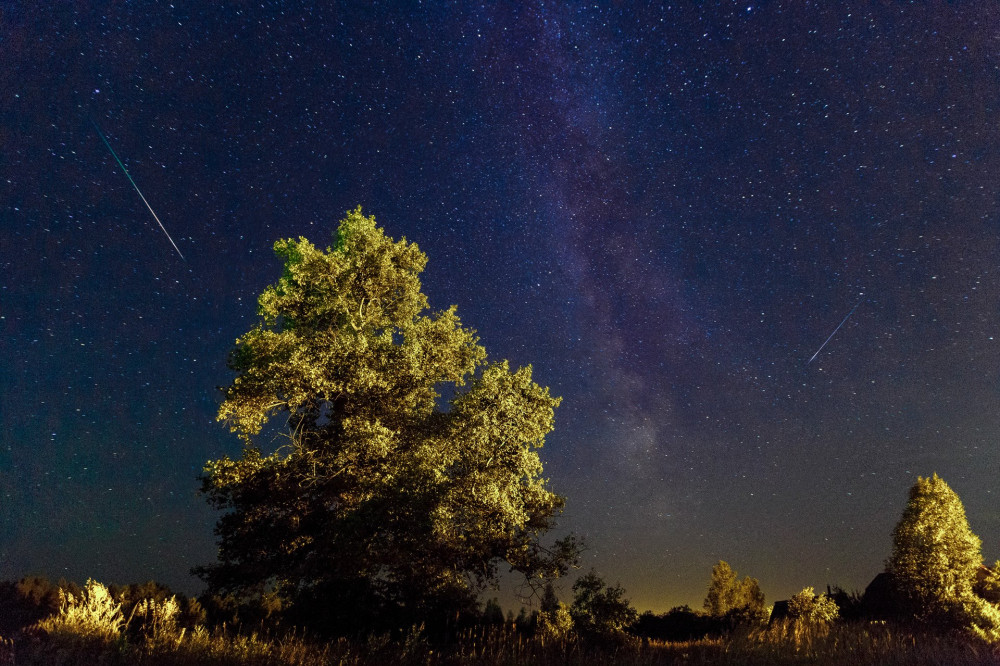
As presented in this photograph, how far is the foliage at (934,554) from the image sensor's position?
2064cm

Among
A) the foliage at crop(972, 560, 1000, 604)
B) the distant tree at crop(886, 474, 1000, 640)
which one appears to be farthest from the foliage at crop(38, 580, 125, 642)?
the foliage at crop(972, 560, 1000, 604)

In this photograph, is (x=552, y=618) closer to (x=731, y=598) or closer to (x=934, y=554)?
(x=934, y=554)

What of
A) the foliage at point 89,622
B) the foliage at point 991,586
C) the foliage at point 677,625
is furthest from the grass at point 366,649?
the foliage at point 677,625

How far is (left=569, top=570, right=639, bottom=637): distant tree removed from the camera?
1133 centimetres

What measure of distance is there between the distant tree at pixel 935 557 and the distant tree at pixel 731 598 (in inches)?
399

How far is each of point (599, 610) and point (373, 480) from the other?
5.97 meters

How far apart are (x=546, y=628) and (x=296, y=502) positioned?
267 inches

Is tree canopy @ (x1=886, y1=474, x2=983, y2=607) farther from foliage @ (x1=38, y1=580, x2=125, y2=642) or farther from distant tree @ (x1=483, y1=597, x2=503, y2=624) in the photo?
foliage @ (x1=38, y1=580, x2=125, y2=642)

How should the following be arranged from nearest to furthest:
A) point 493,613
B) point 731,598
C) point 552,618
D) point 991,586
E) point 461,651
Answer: point 461,651
point 552,618
point 493,613
point 991,586
point 731,598

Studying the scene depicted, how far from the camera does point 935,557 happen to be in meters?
21.4

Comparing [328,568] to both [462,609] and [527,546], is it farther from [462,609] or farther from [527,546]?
[527,546]

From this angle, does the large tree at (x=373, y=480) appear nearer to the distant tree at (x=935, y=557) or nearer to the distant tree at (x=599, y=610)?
the distant tree at (x=599, y=610)

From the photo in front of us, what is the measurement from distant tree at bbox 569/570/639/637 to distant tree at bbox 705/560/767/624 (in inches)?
927

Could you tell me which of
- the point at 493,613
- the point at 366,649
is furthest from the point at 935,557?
the point at 366,649
